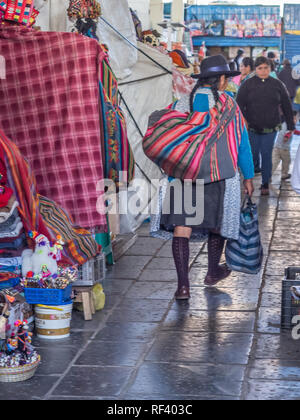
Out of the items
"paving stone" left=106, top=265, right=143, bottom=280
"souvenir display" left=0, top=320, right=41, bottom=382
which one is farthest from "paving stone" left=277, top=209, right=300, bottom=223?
"souvenir display" left=0, top=320, right=41, bottom=382

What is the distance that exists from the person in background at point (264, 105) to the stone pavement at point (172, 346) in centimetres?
390

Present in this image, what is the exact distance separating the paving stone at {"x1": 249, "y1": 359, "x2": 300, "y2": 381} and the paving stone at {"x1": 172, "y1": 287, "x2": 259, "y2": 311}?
1.11 metres

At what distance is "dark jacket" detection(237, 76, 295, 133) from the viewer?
34.7ft

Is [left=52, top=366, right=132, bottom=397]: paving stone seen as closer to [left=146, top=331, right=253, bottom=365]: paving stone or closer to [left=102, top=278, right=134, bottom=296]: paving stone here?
[left=146, top=331, right=253, bottom=365]: paving stone

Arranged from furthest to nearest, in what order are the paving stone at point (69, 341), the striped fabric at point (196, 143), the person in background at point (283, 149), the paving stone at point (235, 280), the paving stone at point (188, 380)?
the person in background at point (283, 149)
the paving stone at point (235, 280)
the striped fabric at point (196, 143)
the paving stone at point (69, 341)
the paving stone at point (188, 380)

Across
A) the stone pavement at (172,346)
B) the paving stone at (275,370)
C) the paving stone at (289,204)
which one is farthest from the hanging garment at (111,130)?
the paving stone at (289,204)

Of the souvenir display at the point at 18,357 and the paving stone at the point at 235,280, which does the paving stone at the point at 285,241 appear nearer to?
the paving stone at the point at 235,280

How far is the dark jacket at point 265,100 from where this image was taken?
10562 mm

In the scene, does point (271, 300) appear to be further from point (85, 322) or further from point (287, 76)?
point (287, 76)

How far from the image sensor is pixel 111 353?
15.6ft

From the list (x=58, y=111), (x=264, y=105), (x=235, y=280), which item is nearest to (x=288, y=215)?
(x=264, y=105)

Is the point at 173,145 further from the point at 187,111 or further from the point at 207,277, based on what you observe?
the point at 207,277

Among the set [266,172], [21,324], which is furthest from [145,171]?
[21,324]

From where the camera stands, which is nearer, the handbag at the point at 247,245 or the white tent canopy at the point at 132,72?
the handbag at the point at 247,245
